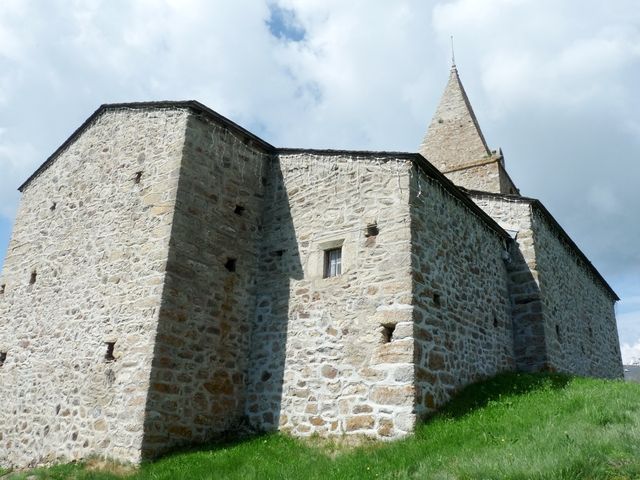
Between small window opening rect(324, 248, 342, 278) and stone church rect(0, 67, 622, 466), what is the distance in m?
0.04

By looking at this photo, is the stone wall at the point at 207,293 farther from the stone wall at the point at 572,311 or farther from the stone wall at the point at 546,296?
the stone wall at the point at 572,311

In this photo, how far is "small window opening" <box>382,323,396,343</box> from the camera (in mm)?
8562

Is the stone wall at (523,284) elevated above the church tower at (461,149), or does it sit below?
below

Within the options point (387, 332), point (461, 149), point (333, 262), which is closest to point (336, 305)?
point (333, 262)

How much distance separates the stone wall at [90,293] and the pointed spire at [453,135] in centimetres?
1272

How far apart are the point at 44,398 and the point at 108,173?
4617 millimetres

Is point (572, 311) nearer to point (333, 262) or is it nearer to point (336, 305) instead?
point (333, 262)

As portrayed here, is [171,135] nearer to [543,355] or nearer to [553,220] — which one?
[543,355]

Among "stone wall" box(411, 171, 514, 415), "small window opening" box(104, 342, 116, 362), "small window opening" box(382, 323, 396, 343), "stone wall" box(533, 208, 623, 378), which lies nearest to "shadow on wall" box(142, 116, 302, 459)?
"small window opening" box(104, 342, 116, 362)

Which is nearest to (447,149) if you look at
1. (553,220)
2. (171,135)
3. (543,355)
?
(553,220)

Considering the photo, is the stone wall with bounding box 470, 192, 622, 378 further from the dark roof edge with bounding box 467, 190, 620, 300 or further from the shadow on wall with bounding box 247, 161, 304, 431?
the shadow on wall with bounding box 247, 161, 304, 431

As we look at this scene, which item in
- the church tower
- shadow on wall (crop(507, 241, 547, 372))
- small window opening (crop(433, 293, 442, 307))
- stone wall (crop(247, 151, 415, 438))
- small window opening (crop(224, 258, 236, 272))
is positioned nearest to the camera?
stone wall (crop(247, 151, 415, 438))

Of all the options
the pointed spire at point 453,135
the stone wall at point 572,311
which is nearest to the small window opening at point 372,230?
the stone wall at point 572,311

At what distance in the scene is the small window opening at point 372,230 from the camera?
9406 mm
